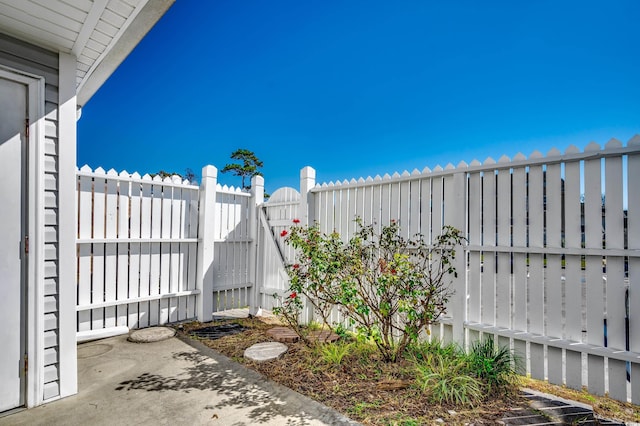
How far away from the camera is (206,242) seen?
471 centimetres

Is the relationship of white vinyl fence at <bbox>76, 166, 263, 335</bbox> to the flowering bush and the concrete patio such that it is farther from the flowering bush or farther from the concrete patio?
the flowering bush

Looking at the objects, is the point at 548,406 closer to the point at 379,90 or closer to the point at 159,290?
the point at 159,290

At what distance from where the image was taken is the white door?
83.7 inches

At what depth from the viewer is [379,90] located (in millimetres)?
8672

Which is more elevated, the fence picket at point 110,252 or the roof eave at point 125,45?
the roof eave at point 125,45

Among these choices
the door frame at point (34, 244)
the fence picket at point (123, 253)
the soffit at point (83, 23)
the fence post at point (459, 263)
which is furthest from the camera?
the fence picket at point (123, 253)

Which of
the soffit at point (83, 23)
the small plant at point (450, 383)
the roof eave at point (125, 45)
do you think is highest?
the roof eave at point (125, 45)

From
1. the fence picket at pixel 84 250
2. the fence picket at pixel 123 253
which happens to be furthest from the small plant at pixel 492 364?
the fence picket at pixel 84 250

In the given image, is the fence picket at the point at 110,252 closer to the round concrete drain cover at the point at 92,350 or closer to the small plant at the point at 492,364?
the round concrete drain cover at the point at 92,350

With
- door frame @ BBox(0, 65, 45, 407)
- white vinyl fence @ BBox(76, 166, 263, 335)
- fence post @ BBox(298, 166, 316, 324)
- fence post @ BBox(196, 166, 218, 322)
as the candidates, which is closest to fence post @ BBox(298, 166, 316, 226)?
fence post @ BBox(298, 166, 316, 324)

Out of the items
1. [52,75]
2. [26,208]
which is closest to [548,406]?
[26,208]

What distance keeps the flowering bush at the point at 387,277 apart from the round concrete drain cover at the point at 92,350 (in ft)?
6.75

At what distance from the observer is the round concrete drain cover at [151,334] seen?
369cm

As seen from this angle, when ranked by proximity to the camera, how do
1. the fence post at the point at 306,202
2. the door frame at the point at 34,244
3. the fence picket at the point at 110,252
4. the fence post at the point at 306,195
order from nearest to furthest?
1. the door frame at the point at 34,244
2. the fence picket at the point at 110,252
3. the fence post at the point at 306,202
4. the fence post at the point at 306,195
